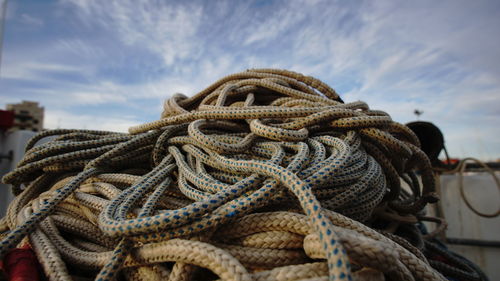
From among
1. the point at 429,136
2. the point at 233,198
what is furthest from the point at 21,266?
the point at 429,136

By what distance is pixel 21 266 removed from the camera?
1.84 feet

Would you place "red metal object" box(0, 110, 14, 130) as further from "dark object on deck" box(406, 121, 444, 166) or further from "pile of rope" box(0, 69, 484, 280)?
"dark object on deck" box(406, 121, 444, 166)

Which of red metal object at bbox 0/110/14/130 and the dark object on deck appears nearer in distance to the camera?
the dark object on deck

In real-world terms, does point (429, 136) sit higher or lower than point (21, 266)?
higher

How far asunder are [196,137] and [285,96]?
50 cm

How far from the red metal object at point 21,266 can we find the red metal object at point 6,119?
155cm

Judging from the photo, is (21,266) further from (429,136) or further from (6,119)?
(429,136)

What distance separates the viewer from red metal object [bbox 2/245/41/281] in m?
0.54

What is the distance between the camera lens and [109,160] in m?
0.90

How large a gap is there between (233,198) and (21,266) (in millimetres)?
430

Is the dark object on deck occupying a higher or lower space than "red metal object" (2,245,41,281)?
higher

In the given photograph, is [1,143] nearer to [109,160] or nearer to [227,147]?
[109,160]

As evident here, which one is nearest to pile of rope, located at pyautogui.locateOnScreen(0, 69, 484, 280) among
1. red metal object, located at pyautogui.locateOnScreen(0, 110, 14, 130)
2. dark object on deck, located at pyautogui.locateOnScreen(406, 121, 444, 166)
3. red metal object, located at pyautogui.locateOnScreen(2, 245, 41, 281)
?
red metal object, located at pyautogui.locateOnScreen(2, 245, 41, 281)

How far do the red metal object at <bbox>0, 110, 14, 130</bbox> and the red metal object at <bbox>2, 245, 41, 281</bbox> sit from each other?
1.55 meters
